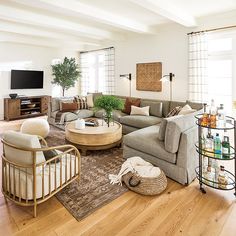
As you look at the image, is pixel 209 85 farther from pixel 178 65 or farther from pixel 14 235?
pixel 14 235

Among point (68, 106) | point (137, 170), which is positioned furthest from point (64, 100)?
point (137, 170)

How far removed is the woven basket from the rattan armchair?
87 cm

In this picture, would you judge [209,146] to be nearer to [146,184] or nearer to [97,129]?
[146,184]

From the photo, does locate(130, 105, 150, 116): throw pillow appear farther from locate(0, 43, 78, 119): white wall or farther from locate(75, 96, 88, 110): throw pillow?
locate(0, 43, 78, 119): white wall

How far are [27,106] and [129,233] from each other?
6.08 meters

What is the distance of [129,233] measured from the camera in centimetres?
180

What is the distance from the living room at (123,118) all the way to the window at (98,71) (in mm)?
40

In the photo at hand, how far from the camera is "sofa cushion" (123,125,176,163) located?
2709 mm

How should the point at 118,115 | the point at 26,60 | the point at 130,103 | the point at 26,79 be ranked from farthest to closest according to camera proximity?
the point at 26,60, the point at 26,79, the point at 130,103, the point at 118,115

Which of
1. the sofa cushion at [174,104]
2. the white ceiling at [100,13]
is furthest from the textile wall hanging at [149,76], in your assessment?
the white ceiling at [100,13]

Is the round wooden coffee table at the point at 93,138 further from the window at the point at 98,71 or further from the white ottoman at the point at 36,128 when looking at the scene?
the window at the point at 98,71

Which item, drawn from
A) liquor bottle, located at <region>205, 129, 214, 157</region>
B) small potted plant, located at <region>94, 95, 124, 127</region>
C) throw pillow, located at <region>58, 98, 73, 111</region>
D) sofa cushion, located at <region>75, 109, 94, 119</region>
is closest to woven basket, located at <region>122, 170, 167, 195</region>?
liquor bottle, located at <region>205, 129, 214, 157</region>

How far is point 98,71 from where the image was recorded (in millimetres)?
7488

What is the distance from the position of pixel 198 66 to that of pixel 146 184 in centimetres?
324
